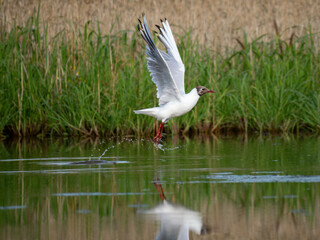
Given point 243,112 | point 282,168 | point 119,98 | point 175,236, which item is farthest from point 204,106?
point 175,236

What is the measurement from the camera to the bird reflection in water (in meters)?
3.84

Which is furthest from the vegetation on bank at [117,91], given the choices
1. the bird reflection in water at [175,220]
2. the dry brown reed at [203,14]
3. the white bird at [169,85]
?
the bird reflection in water at [175,220]

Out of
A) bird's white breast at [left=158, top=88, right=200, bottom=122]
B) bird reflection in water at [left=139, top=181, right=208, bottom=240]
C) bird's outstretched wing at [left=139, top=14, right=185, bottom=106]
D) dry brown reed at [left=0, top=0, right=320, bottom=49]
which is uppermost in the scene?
dry brown reed at [left=0, top=0, right=320, bottom=49]

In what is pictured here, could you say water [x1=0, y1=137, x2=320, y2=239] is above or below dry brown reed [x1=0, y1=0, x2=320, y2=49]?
below

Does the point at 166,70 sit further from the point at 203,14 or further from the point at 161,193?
the point at 203,14

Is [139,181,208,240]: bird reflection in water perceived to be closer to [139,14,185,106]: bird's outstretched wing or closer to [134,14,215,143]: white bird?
[139,14,185,106]: bird's outstretched wing

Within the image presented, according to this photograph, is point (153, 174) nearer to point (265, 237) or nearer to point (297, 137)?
point (265, 237)

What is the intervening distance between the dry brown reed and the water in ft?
19.1

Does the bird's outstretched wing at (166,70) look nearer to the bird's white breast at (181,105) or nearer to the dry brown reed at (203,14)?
the bird's white breast at (181,105)

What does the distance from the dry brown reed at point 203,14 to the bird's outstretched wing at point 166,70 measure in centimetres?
491

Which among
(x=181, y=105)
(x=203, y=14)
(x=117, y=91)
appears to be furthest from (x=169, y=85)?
(x=203, y=14)

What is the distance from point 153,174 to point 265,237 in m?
2.89

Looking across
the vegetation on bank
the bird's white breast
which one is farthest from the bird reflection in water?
the vegetation on bank

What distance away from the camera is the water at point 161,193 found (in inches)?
156
